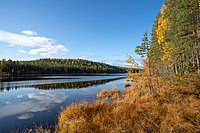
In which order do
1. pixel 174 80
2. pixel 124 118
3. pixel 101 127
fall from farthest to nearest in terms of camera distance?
pixel 174 80 < pixel 124 118 < pixel 101 127

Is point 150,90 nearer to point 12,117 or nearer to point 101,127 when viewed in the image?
point 101,127

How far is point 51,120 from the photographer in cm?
892

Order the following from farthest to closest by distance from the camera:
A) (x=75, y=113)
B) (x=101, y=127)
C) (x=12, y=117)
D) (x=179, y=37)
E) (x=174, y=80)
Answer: (x=179, y=37), (x=174, y=80), (x=12, y=117), (x=75, y=113), (x=101, y=127)

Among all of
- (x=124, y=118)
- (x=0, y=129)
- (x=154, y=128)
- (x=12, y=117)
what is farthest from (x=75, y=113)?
(x=12, y=117)

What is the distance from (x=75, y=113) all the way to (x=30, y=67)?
10402 cm

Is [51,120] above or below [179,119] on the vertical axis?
below

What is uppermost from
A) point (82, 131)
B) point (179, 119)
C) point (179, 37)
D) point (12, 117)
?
point (179, 37)

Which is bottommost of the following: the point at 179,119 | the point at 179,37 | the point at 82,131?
the point at 82,131

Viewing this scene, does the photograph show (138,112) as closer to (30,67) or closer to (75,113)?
(75,113)

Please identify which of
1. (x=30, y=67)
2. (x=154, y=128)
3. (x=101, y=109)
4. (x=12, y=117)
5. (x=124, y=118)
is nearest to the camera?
(x=154, y=128)

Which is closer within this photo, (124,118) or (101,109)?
(124,118)

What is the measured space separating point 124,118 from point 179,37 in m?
15.0

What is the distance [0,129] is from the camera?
307 inches

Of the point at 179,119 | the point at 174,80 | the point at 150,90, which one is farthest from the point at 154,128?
the point at 174,80
